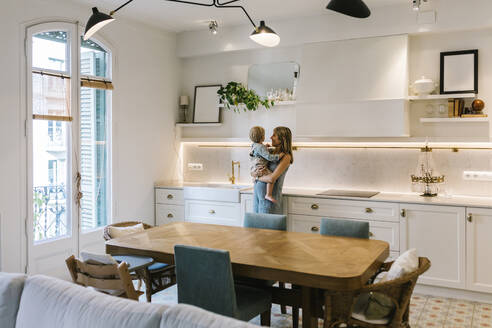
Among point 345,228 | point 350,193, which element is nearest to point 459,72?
point 350,193

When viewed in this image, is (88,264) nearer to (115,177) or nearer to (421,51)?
(115,177)

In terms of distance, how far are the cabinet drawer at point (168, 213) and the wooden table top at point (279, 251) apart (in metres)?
1.69

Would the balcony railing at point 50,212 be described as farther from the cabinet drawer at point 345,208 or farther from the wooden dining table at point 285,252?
the cabinet drawer at point 345,208

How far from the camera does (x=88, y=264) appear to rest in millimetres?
2664

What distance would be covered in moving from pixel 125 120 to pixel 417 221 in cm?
319

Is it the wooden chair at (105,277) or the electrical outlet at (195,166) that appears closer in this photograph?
the wooden chair at (105,277)

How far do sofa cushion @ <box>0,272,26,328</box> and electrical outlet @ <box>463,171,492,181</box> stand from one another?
3.95 m

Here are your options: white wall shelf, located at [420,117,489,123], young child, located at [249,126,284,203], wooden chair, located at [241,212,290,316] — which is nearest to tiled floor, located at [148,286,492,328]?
wooden chair, located at [241,212,290,316]

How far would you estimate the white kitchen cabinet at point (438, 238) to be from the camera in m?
4.02

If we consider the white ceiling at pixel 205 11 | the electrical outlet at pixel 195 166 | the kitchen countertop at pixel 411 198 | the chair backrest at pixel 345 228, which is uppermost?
the white ceiling at pixel 205 11

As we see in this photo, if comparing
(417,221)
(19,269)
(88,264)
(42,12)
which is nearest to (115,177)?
(19,269)

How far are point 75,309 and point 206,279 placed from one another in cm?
77

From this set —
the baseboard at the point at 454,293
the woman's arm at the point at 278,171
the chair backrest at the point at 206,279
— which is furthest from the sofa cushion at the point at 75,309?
the baseboard at the point at 454,293

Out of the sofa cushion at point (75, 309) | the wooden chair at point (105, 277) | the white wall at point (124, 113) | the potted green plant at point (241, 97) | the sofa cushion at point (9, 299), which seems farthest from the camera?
the potted green plant at point (241, 97)
